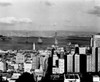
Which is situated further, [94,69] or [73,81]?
[94,69]

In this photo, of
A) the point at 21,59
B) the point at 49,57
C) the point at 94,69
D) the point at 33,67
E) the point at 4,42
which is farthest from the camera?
the point at 4,42

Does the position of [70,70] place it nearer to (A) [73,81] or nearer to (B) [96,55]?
(B) [96,55]

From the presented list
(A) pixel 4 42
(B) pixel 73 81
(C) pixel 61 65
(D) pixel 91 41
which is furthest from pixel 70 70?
(A) pixel 4 42

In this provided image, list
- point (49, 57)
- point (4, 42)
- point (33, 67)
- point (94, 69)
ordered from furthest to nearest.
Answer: point (4, 42)
point (49, 57)
point (33, 67)
point (94, 69)

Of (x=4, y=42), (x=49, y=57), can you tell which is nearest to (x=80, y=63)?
(x=49, y=57)

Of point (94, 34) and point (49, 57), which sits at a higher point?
point (94, 34)

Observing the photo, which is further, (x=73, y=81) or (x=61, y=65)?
(x=61, y=65)

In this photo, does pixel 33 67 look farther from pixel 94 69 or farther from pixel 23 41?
pixel 23 41

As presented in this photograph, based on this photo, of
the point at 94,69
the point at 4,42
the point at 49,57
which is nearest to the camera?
the point at 94,69

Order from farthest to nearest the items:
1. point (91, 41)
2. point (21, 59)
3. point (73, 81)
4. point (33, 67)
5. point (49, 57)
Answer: point (91, 41) < point (21, 59) < point (49, 57) < point (33, 67) < point (73, 81)
